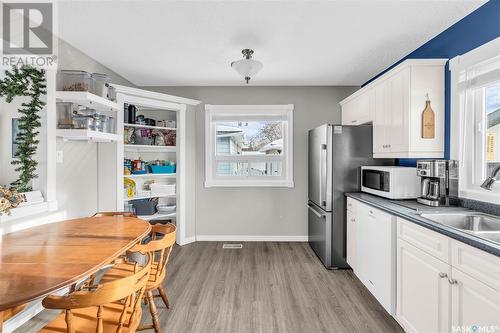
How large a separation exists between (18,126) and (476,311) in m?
3.34

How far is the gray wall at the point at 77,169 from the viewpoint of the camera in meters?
2.62

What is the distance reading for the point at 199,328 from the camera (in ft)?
6.84

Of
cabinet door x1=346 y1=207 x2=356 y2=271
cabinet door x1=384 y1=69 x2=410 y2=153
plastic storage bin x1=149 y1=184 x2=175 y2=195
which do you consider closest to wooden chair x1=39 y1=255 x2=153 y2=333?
cabinet door x1=346 y1=207 x2=356 y2=271

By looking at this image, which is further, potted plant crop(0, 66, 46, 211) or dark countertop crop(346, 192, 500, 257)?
potted plant crop(0, 66, 46, 211)

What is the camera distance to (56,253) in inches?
58.3

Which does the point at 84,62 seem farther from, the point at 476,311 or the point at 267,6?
the point at 476,311

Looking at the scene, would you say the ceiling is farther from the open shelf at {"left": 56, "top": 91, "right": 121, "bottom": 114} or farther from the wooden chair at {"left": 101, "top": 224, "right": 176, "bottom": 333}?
the wooden chair at {"left": 101, "top": 224, "right": 176, "bottom": 333}

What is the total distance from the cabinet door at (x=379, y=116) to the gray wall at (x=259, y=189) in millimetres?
1188

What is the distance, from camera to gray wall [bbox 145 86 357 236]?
4.19 meters

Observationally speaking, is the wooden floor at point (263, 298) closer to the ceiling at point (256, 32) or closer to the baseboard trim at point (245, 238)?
the baseboard trim at point (245, 238)

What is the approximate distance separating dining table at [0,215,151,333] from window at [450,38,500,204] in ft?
8.67

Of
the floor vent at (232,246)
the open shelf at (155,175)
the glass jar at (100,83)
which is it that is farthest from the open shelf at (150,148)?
the floor vent at (232,246)

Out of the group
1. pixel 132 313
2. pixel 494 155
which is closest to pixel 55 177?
pixel 132 313

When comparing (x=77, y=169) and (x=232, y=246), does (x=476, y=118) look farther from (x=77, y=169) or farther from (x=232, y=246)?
(x=77, y=169)
